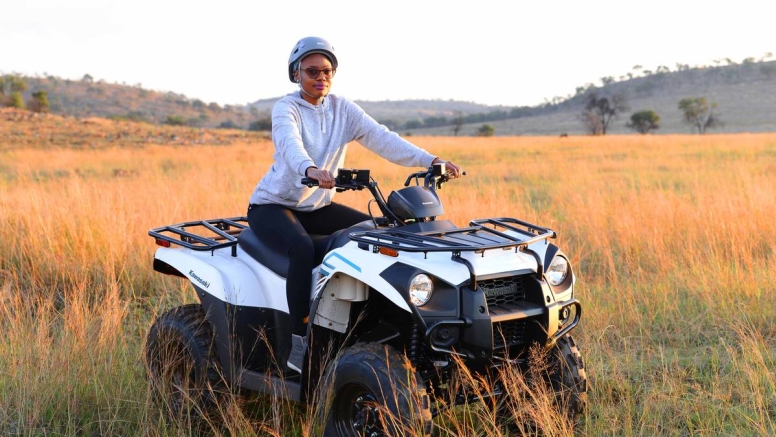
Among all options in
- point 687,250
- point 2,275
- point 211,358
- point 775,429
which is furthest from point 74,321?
point 687,250

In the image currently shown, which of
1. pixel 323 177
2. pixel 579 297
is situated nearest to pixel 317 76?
pixel 323 177

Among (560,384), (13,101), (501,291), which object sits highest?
(13,101)

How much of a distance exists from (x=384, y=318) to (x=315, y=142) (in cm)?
120

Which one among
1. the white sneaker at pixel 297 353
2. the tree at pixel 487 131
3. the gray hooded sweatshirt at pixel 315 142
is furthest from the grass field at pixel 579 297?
the tree at pixel 487 131

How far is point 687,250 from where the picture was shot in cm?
765

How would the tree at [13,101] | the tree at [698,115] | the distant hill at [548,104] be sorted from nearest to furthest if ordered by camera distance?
the tree at [13,101], the tree at [698,115], the distant hill at [548,104]

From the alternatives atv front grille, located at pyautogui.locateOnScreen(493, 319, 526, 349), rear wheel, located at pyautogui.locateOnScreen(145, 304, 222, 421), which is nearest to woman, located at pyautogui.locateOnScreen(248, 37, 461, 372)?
rear wheel, located at pyautogui.locateOnScreen(145, 304, 222, 421)

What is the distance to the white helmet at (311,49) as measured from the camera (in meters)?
4.29

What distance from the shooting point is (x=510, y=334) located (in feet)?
11.6

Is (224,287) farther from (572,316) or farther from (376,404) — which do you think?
(572,316)

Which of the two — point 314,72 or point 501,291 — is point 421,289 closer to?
point 501,291

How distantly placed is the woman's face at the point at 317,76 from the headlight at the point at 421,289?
1.58 meters

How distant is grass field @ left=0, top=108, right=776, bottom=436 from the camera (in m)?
4.25

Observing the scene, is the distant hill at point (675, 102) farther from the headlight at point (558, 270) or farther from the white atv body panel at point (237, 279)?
the white atv body panel at point (237, 279)
